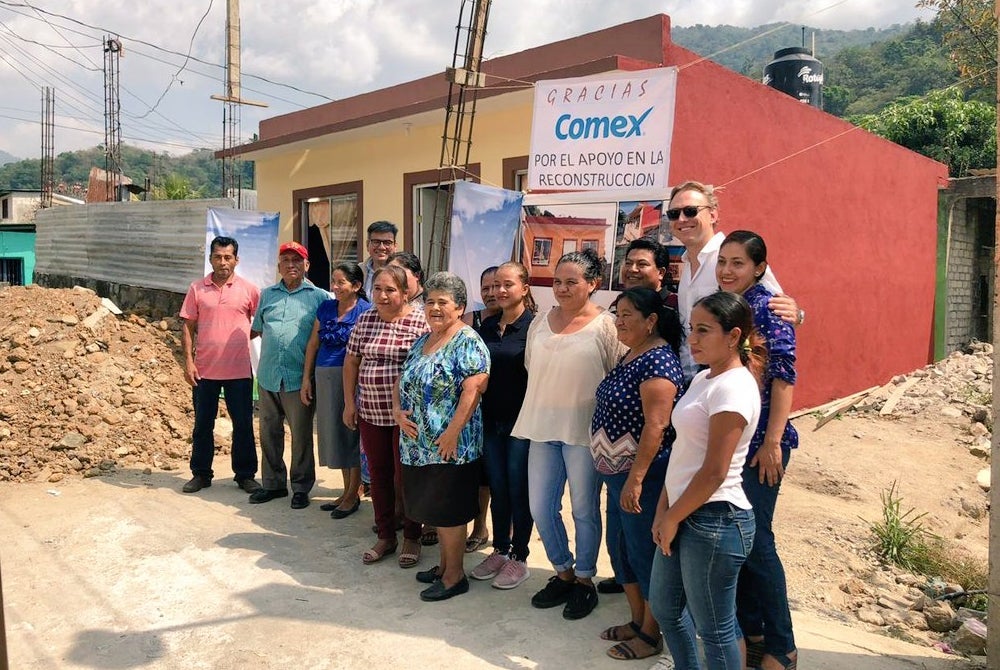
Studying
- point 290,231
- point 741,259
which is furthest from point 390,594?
point 290,231

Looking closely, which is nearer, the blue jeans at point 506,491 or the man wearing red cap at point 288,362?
the blue jeans at point 506,491

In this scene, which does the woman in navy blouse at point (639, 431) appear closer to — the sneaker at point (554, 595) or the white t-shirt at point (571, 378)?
the white t-shirt at point (571, 378)

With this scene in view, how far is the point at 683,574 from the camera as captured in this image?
2.45 meters

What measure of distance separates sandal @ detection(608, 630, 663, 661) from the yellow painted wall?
5.29 meters

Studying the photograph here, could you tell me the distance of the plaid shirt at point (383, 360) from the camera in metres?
4.07

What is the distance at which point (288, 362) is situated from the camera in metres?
5.02

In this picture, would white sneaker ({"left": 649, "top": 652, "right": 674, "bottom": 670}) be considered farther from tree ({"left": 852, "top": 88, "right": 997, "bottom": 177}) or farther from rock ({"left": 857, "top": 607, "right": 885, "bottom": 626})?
tree ({"left": 852, "top": 88, "right": 997, "bottom": 177})

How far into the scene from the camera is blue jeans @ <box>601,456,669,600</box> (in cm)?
290

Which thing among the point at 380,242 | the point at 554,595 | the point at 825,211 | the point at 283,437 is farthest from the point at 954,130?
the point at 554,595

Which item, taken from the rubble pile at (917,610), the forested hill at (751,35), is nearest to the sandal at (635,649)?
the rubble pile at (917,610)

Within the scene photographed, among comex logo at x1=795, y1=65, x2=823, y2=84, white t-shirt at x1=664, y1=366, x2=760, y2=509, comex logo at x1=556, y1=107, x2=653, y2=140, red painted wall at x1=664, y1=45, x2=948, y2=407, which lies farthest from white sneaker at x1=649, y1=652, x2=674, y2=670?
comex logo at x1=795, y1=65, x2=823, y2=84

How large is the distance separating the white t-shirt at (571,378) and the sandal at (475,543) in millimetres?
1228

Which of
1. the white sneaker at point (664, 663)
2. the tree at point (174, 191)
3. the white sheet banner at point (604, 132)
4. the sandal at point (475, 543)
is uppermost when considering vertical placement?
the tree at point (174, 191)

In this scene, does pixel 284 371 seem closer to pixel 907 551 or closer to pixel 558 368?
pixel 558 368
